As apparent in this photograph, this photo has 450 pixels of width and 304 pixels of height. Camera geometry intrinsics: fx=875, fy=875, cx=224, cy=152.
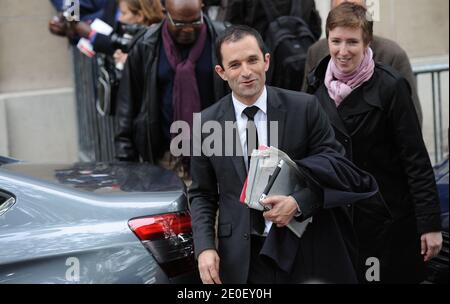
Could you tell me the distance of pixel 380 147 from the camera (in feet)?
14.2

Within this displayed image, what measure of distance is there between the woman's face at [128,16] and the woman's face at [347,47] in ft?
9.17

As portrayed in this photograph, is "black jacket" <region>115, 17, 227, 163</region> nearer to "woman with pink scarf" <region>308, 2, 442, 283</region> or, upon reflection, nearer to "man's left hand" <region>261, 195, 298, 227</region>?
"woman with pink scarf" <region>308, 2, 442, 283</region>

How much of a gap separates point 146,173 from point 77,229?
0.80 metres

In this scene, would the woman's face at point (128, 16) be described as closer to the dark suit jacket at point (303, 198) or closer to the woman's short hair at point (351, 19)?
the woman's short hair at point (351, 19)

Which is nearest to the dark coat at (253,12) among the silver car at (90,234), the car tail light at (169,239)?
the silver car at (90,234)

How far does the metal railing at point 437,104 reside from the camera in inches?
295

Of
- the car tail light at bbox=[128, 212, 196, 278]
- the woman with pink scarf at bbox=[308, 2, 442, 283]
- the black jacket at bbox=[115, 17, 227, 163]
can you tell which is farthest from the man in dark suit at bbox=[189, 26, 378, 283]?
the black jacket at bbox=[115, 17, 227, 163]

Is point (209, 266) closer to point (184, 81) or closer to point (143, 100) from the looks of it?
point (184, 81)

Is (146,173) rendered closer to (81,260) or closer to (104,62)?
(81,260)

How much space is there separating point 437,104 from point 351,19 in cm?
443

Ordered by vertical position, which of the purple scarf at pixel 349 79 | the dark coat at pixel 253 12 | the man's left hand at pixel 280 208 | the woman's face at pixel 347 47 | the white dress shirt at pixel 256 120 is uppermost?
the dark coat at pixel 253 12

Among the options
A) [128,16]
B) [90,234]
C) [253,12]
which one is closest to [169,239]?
[90,234]

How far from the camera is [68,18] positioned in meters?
7.07

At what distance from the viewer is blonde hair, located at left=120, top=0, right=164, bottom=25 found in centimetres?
668
